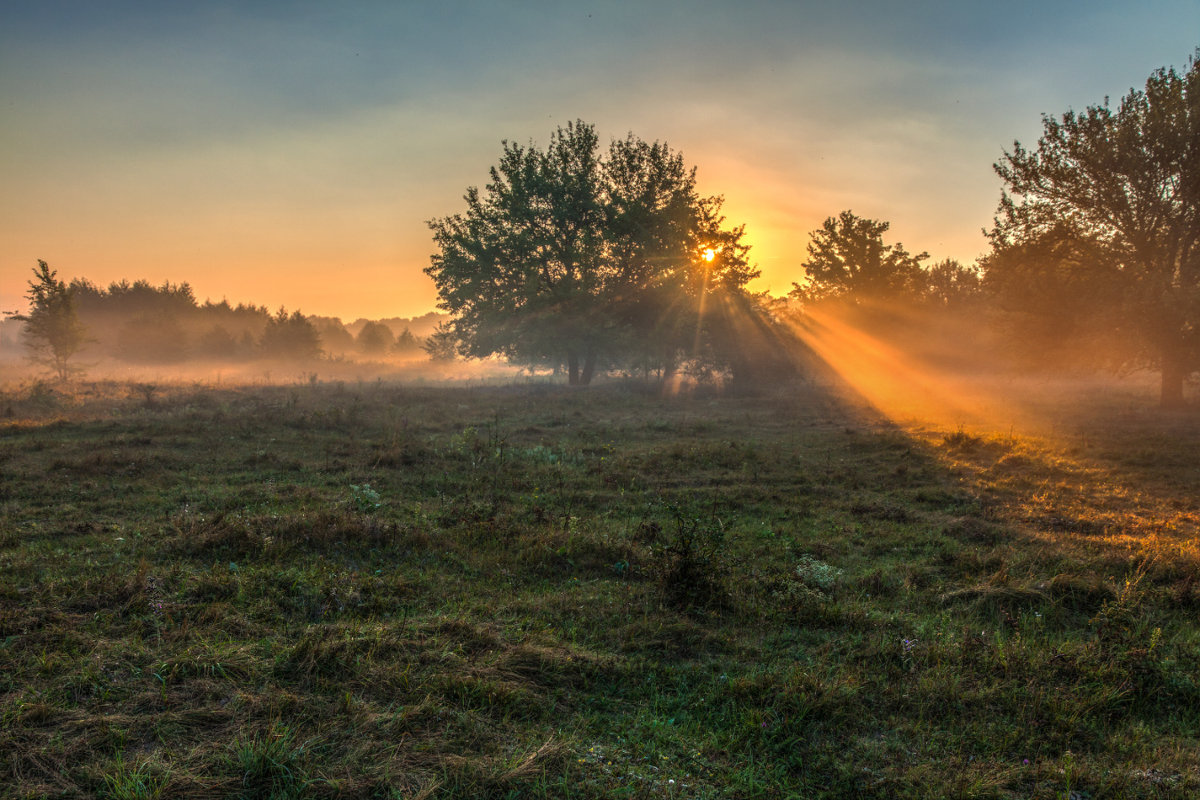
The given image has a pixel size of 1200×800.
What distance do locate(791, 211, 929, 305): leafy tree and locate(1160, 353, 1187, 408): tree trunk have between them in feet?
79.8

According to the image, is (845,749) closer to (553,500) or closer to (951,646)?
(951,646)

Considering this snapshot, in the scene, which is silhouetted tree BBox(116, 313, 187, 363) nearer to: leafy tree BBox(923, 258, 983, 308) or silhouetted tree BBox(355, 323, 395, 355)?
silhouetted tree BBox(355, 323, 395, 355)

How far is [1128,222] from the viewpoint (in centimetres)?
2002

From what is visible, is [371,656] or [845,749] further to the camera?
[371,656]

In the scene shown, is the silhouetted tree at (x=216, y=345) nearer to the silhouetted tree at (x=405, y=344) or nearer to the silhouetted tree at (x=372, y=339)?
the silhouetted tree at (x=372, y=339)

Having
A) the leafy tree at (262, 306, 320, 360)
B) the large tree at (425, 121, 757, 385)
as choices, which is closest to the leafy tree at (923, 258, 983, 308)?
the large tree at (425, 121, 757, 385)

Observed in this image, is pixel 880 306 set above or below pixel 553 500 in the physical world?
above

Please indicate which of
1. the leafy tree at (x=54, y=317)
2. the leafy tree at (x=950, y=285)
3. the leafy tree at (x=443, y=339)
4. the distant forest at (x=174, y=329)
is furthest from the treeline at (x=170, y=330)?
the leafy tree at (x=950, y=285)

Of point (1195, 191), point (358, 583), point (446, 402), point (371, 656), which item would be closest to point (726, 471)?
point (358, 583)

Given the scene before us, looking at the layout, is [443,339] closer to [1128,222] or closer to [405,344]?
[1128,222]

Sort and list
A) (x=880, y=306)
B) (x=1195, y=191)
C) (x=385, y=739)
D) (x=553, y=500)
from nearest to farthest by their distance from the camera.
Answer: (x=385, y=739), (x=553, y=500), (x=1195, y=191), (x=880, y=306)

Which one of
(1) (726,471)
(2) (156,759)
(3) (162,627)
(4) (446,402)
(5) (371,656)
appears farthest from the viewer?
(4) (446,402)

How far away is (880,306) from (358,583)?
46.9 m

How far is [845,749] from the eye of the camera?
3.76 meters
